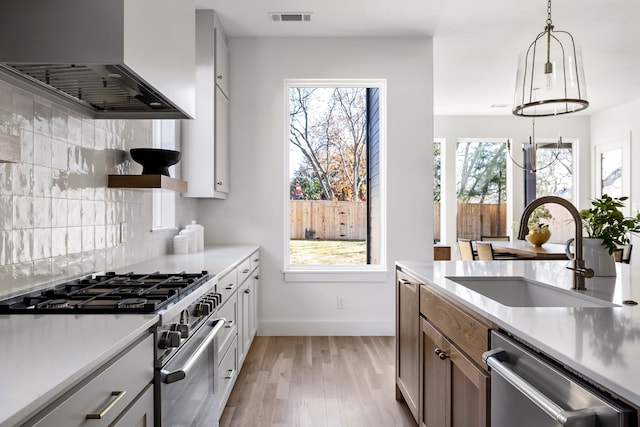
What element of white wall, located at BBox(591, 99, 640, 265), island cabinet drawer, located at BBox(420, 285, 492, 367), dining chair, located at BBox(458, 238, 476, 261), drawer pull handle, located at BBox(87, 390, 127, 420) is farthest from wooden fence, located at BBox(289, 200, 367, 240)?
white wall, located at BBox(591, 99, 640, 265)

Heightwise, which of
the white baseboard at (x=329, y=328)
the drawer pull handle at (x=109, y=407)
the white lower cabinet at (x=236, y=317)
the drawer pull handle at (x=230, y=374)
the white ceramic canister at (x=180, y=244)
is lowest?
the white baseboard at (x=329, y=328)

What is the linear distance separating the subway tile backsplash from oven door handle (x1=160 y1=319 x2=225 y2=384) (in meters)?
0.69

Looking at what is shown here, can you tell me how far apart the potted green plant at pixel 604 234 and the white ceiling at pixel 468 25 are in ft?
7.42

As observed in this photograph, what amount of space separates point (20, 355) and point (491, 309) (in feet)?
3.99

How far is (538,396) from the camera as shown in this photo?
0.98m

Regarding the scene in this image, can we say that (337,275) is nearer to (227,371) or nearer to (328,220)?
(328,220)

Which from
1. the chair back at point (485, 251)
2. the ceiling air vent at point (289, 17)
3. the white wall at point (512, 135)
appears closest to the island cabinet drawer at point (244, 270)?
the ceiling air vent at point (289, 17)

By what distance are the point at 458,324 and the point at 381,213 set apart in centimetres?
271

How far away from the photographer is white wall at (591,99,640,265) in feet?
21.1

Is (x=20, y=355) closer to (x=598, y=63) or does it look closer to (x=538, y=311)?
(x=538, y=311)

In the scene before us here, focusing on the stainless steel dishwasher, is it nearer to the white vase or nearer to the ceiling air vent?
the white vase

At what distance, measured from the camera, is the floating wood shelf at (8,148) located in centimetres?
128

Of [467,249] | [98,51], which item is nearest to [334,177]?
[467,249]

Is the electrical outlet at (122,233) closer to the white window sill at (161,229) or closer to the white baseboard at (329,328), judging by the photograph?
the white window sill at (161,229)
